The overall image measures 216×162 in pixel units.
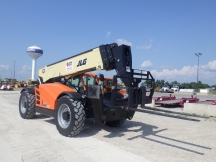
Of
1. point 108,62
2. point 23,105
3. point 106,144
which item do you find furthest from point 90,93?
point 23,105

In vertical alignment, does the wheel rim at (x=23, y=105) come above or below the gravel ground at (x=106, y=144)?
above

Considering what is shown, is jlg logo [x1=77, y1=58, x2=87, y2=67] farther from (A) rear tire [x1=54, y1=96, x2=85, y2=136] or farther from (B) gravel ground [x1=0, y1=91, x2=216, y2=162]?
(B) gravel ground [x1=0, y1=91, x2=216, y2=162]

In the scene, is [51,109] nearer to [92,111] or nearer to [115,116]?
[92,111]

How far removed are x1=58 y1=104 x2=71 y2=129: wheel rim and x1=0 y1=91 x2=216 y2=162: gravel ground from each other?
15.2 inches

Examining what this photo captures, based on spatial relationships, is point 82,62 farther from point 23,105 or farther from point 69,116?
point 23,105

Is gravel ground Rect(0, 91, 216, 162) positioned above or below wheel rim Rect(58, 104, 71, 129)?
below

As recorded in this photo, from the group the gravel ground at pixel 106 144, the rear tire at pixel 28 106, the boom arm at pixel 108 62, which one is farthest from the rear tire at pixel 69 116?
the rear tire at pixel 28 106

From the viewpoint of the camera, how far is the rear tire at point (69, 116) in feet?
20.3

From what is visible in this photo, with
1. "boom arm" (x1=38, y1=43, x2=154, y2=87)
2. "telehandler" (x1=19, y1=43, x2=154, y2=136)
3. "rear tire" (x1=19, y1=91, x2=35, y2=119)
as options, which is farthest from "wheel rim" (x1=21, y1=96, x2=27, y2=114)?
"boom arm" (x1=38, y1=43, x2=154, y2=87)

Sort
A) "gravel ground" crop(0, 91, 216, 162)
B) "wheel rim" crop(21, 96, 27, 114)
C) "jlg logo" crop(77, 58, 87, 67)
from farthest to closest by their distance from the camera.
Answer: "wheel rim" crop(21, 96, 27, 114) → "jlg logo" crop(77, 58, 87, 67) → "gravel ground" crop(0, 91, 216, 162)

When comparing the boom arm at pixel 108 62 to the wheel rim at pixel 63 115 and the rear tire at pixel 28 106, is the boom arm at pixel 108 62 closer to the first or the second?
the wheel rim at pixel 63 115

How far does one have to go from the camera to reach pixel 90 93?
632 cm

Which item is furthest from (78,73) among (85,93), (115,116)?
(115,116)

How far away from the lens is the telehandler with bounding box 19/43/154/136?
20.1ft
